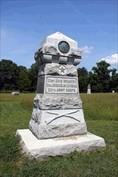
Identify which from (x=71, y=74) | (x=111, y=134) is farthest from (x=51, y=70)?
(x=111, y=134)

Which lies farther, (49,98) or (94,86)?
(94,86)

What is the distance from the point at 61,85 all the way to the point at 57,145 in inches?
58.1

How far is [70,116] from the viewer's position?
538 centimetres

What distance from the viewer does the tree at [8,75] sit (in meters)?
71.6

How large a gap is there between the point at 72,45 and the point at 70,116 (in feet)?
5.67

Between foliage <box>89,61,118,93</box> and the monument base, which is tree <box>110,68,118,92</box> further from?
the monument base

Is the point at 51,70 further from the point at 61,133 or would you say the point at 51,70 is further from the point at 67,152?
the point at 67,152

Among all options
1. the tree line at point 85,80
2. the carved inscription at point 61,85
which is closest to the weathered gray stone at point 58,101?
the carved inscription at point 61,85

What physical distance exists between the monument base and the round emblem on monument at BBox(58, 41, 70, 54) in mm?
2066

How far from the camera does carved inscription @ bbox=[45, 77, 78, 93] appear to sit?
5235 mm

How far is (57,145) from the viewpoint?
181 inches

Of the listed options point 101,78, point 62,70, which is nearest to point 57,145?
point 62,70

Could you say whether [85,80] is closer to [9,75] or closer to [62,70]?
[9,75]

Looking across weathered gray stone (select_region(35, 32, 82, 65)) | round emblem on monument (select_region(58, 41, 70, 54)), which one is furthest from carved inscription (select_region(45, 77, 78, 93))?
round emblem on monument (select_region(58, 41, 70, 54))
